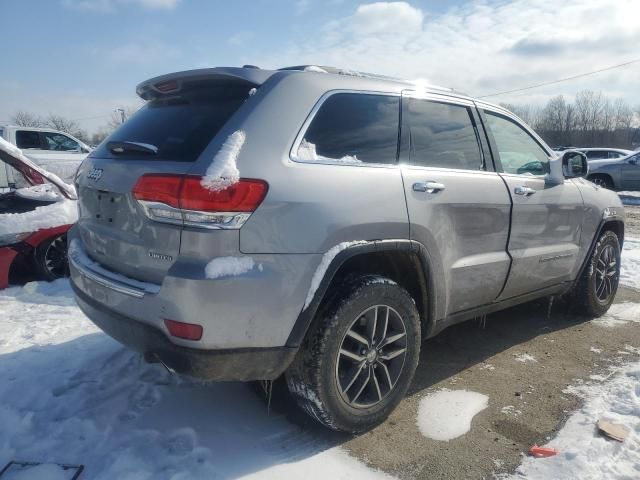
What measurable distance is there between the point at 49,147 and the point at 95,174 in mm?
10129

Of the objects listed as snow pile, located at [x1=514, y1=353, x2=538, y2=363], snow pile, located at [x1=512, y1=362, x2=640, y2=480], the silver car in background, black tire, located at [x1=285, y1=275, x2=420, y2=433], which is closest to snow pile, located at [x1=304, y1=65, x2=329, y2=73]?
black tire, located at [x1=285, y1=275, x2=420, y2=433]

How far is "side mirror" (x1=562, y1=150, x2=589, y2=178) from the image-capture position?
157 inches

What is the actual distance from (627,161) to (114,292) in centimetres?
1738

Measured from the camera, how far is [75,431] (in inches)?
103

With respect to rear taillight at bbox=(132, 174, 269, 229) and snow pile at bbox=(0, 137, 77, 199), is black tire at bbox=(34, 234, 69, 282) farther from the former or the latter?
rear taillight at bbox=(132, 174, 269, 229)

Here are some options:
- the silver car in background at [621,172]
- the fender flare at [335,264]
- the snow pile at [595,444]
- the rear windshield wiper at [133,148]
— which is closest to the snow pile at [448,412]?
the snow pile at [595,444]

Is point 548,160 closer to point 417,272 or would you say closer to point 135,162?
point 417,272

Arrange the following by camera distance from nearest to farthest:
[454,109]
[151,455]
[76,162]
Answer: [151,455]
[454,109]
[76,162]

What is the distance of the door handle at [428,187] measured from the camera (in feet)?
9.02

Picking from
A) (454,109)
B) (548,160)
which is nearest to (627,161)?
(548,160)

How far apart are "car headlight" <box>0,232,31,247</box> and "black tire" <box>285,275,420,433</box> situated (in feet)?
12.1

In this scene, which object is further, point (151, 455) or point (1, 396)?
point (1, 396)

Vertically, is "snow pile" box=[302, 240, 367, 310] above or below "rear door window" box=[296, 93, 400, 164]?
below

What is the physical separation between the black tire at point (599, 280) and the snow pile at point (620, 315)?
7 cm
